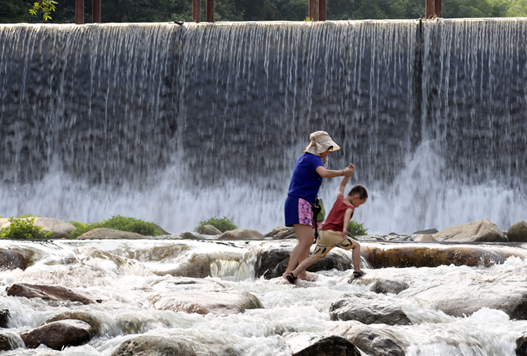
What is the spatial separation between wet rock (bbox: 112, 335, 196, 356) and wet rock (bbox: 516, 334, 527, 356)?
2.41m

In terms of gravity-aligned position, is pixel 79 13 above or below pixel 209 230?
above

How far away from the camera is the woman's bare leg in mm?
6559

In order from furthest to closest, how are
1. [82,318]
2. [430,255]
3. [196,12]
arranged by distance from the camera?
[196,12] < [430,255] < [82,318]

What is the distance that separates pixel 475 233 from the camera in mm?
11695

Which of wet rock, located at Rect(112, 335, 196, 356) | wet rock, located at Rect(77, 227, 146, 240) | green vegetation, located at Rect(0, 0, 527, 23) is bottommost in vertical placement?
wet rock, located at Rect(77, 227, 146, 240)

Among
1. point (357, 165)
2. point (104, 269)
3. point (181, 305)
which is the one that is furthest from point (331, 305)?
point (357, 165)

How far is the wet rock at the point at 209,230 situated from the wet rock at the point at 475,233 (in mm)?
4682

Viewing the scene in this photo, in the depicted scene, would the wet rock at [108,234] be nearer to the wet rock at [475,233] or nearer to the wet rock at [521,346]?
the wet rock at [475,233]

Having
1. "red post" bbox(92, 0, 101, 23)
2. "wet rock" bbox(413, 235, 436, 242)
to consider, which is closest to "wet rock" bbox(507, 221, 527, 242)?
"wet rock" bbox(413, 235, 436, 242)

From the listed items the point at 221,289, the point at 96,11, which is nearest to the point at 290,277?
the point at 221,289

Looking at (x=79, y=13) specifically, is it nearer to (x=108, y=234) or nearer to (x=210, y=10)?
(x=210, y=10)

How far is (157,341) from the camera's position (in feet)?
13.7

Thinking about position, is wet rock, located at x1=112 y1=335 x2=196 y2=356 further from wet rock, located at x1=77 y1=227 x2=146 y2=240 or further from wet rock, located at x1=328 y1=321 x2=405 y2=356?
wet rock, located at x1=77 y1=227 x2=146 y2=240

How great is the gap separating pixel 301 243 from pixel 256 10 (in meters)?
27.6
